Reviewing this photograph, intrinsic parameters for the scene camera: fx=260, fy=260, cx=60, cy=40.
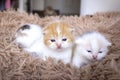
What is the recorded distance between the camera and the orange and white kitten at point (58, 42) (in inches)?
44.7

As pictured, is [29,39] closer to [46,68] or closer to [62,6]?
[46,68]

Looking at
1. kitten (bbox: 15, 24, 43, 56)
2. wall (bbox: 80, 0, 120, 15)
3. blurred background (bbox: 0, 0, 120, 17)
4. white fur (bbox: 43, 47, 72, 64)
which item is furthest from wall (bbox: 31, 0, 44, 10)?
white fur (bbox: 43, 47, 72, 64)

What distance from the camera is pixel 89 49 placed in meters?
1.10

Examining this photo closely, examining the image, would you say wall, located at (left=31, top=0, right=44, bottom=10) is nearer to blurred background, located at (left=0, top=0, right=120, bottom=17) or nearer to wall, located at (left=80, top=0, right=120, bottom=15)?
blurred background, located at (left=0, top=0, right=120, bottom=17)

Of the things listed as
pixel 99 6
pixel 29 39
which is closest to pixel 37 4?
pixel 99 6

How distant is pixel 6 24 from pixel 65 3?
1.51 metres

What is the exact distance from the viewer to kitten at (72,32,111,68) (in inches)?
42.8

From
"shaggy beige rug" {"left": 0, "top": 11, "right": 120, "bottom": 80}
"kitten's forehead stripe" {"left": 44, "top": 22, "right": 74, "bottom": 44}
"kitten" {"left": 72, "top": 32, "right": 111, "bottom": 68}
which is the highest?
"kitten's forehead stripe" {"left": 44, "top": 22, "right": 74, "bottom": 44}

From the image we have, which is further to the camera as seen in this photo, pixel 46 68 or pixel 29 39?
pixel 29 39

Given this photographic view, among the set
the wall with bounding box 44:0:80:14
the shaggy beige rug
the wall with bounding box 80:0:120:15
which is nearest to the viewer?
the shaggy beige rug

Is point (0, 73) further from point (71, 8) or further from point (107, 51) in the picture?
point (71, 8)

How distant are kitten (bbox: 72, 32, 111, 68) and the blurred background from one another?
→ 1189mm

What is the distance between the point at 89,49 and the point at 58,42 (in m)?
0.14

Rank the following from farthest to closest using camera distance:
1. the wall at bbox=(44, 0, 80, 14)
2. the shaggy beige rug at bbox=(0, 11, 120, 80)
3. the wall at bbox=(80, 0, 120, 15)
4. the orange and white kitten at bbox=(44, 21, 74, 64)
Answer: the wall at bbox=(44, 0, 80, 14) < the wall at bbox=(80, 0, 120, 15) < the orange and white kitten at bbox=(44, 21, 74, 64) < the shaggy beige rug at bbox=(0, 11, 120, 80)
